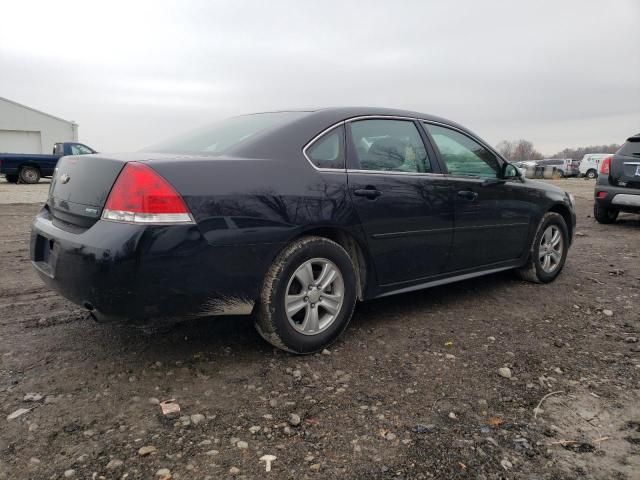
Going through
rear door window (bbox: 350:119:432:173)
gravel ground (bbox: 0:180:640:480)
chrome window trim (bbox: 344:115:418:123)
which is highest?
chrome window trim (bbox: 344:115:418:123)

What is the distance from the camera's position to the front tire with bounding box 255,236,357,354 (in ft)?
9.05

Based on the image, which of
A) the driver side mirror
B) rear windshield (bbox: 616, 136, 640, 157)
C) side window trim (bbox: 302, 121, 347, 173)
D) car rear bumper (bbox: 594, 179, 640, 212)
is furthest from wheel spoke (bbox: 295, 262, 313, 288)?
rear windshield (bbox: 616, 136, 640, 157)

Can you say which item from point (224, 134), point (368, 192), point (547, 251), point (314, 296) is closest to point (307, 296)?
point (314, 296)

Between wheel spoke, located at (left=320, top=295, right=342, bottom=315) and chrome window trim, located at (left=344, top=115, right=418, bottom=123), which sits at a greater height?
chrome window trim, located at (left=344, top=115, right=418, bottom=123)

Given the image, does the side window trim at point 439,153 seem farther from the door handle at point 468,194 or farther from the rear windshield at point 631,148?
the rear windshield at point 631,148

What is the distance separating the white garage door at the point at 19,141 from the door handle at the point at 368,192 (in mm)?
39483

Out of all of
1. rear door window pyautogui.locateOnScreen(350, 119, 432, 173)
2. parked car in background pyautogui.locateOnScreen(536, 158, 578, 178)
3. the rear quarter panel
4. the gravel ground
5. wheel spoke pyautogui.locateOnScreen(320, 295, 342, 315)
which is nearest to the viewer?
the gravel ground

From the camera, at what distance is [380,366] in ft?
9.32

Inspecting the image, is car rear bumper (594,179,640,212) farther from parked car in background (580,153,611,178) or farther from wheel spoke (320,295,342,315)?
parked car in background (580,153,611,178)

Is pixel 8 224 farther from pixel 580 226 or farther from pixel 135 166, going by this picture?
pixel 580 226

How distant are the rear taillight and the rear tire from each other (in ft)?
28.4

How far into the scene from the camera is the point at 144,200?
2.38 meters

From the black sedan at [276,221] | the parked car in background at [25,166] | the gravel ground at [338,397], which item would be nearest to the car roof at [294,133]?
the black sedan at [276,221]

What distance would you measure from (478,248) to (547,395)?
162cm
